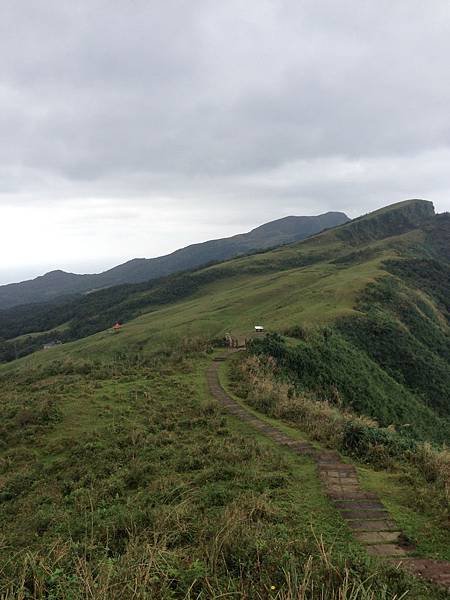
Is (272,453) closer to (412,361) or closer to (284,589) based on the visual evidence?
(284,589)

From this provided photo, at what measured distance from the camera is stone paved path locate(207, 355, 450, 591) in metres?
5.98

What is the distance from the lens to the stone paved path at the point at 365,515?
598 cm

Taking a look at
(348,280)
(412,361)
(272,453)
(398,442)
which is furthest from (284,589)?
(348,280)

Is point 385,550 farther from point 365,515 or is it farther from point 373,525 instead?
point 365,515

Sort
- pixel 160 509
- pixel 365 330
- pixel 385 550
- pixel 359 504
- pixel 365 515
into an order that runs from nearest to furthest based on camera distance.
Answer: pixel 385 550 → pixel 365 515 → pixel 160 509 → pixel 359 504 → pixel 365 330

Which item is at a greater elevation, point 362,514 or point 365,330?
point 362,514

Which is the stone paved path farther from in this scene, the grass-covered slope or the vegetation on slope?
the grass-covered slope

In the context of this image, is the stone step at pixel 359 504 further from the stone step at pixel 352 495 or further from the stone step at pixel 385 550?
the stone step at pixel 385 550

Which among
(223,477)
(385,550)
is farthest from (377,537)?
(223,477)

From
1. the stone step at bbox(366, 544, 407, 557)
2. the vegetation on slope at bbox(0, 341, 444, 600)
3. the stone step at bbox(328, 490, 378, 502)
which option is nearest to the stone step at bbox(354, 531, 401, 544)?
the stone step at bbox(366, 544, 407, 557)

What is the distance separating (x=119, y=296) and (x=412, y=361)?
121m

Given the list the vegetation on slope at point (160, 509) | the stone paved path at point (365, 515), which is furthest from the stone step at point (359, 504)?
the vegetation on slope at point (160, 509)

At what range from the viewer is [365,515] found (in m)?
7.50

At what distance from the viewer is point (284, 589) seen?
186 inches
